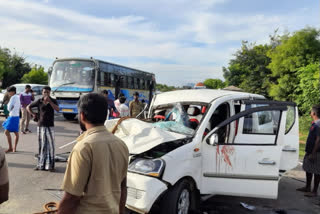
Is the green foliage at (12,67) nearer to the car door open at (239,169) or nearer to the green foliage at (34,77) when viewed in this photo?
the green foliage at (34,77)

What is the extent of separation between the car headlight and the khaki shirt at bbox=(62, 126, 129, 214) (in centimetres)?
129

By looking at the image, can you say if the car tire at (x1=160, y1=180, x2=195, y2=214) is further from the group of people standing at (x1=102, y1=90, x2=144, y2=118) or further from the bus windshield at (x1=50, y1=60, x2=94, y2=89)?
the bus windshield at (x1=50, y1=60, x2=94, y2=89)

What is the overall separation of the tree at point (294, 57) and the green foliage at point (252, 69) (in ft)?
17.1

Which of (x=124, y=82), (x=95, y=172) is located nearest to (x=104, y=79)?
(x=124, y=82)

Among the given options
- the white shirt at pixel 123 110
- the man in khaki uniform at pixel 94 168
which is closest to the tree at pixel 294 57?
the white shirt at pixel 123 110

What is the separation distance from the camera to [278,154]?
3629 mm

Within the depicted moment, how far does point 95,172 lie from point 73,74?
12.9 metres

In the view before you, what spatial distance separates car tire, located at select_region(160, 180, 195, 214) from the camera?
124 inches

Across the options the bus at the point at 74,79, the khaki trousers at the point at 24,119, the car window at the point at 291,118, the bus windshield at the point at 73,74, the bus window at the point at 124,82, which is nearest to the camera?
the car window at the point at 291,118

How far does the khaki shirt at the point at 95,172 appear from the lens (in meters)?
1.62

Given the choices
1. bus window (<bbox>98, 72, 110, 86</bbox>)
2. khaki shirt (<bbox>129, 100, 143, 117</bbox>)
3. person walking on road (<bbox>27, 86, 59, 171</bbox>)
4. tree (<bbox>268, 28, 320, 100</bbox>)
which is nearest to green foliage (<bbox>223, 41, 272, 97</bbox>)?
tree (<bbox>268, 28, 320, 100</bbox>)

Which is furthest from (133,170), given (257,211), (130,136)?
(257,211)

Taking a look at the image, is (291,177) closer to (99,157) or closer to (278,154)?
(278,154)

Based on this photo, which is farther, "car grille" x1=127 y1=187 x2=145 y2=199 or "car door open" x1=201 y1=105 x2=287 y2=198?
"car door open" x1=201 y1=105 x2=287 y2=198
